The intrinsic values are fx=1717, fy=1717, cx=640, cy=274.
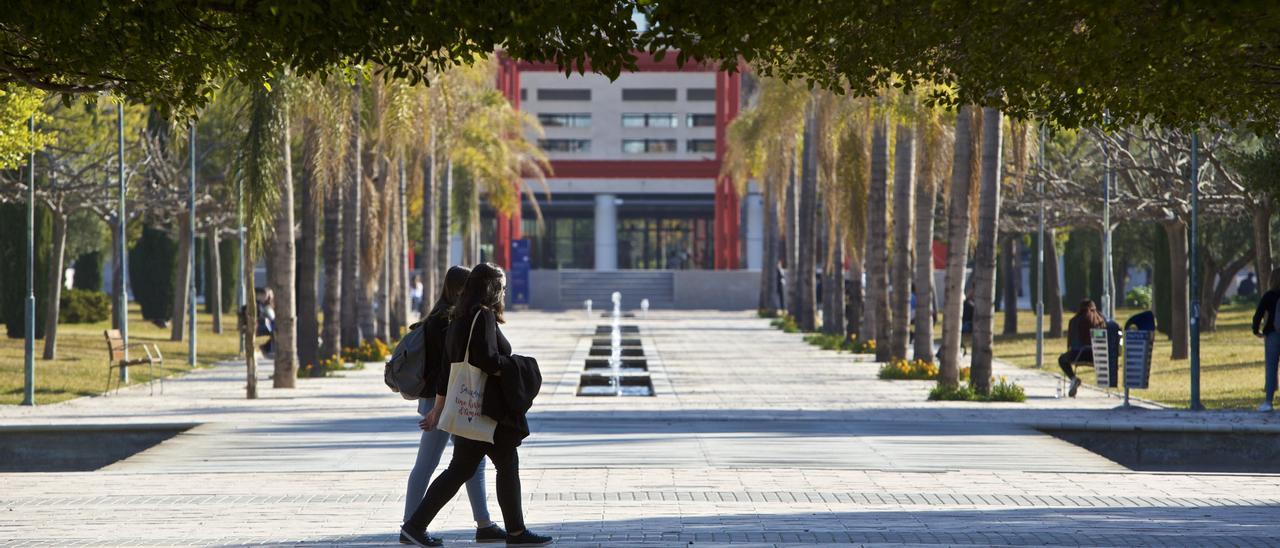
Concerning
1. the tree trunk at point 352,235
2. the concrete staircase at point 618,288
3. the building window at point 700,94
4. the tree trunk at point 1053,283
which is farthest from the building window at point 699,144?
the tree trunk at point 352,235

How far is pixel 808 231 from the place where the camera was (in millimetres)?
42906

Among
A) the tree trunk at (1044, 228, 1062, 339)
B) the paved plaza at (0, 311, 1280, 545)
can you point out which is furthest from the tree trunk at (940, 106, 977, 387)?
the tree trunk at (1044, 228, 1062, 339)

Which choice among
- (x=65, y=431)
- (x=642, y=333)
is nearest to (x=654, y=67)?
(x=642, y=333)

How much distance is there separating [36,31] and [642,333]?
122 feet

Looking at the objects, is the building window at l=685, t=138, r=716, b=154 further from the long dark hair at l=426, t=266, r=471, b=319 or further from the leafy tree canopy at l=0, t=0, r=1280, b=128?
the long dark hair at l=426, t=266, r=471, b=319

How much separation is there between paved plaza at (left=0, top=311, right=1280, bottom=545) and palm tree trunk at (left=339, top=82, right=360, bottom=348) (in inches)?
259

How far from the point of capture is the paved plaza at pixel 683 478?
361 inches

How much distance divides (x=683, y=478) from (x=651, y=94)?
76.7 metres

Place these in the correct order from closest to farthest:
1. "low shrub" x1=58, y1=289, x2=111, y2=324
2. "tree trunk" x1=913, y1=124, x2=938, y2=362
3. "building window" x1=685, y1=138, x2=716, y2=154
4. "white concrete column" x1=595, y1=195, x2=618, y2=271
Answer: "tree trunk" x1=913, y1=124, x2=938, y2=362, "low shrub" x1=58, y1=289, x2=111, y2=324, "white concrete column" x1=595, y1=195, x2=618, y2=271, "building window" x1=685, y1=138, x2=716, y2=154

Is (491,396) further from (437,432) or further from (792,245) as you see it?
(792,245)

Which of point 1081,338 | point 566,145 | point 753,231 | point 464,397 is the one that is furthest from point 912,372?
point 566,145

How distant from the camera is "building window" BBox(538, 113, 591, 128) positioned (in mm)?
87875

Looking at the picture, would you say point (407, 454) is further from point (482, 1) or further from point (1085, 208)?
point (1085, 208)

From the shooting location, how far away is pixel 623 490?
11.2 m
